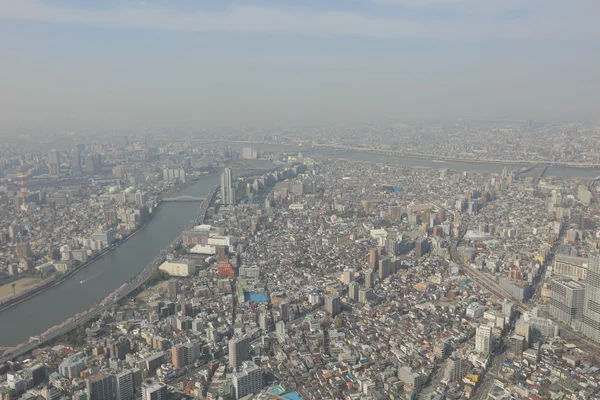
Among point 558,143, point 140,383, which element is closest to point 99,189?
point 140,383

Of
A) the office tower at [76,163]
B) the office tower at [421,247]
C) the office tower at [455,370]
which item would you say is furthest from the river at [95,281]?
the office tower at [76,163]

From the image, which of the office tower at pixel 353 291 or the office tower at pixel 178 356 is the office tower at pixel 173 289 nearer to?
the office tower at pixel 178 356

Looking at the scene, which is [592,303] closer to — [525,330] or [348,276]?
[525,330]

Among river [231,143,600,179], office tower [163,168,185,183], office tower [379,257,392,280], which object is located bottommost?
office tower [379,257,392,280]

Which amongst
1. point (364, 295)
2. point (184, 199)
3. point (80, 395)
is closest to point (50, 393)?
point (80, 395)

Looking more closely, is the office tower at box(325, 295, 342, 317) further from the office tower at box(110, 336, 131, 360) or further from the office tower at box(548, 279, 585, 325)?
the office tower at box(548, 279, 585, 325)

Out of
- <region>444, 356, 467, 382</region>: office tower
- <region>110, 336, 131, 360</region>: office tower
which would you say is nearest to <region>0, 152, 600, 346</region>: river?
<region>110, 336, 131, 360</region>: office tower

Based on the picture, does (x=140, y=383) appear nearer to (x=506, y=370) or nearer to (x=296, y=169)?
(x=506, y=370)
